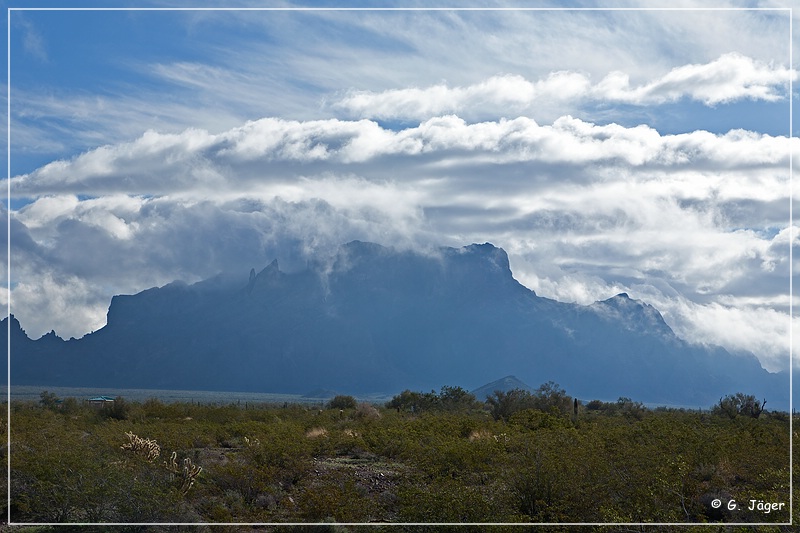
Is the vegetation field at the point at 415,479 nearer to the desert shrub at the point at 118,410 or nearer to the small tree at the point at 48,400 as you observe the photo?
the desert shrub at the point at 118,410

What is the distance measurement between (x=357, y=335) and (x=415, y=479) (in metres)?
6.80

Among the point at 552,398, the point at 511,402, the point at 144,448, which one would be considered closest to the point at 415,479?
the point at 144,448

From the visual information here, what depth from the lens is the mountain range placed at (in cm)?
2030

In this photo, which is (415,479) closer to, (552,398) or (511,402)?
(511,402)

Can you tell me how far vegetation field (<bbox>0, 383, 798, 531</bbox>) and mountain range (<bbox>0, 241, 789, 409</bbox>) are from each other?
1725mm

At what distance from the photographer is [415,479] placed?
17734mm

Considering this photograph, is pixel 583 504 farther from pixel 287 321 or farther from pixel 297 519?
pixel 287 321

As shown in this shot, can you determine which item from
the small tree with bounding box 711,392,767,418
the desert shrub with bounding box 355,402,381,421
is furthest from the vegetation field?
the small tree with bounding box 711,392,767,418

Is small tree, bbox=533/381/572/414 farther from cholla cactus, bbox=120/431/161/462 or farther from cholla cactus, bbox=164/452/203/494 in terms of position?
cholla cactus, bbox=164/452/203/494

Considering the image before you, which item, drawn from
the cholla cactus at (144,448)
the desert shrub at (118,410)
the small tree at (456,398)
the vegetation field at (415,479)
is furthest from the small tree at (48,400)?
the cholla cactus at (144,448)

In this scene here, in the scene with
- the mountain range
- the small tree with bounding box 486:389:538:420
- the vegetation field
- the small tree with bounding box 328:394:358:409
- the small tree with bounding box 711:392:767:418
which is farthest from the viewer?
the small tree with bounding box 328:394:358:409

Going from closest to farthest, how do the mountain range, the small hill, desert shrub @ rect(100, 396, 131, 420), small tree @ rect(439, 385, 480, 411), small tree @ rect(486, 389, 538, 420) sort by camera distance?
the mountain range
the small hill
desert shrub @ rect(100, 396, 131, 420)
small tree @ rect(486, 389, 538, 420)
small tree @ rect(439, 385, 480, 411)

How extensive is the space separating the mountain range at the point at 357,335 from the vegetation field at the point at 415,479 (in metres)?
1.73

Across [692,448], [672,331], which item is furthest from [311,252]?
[692,448]
